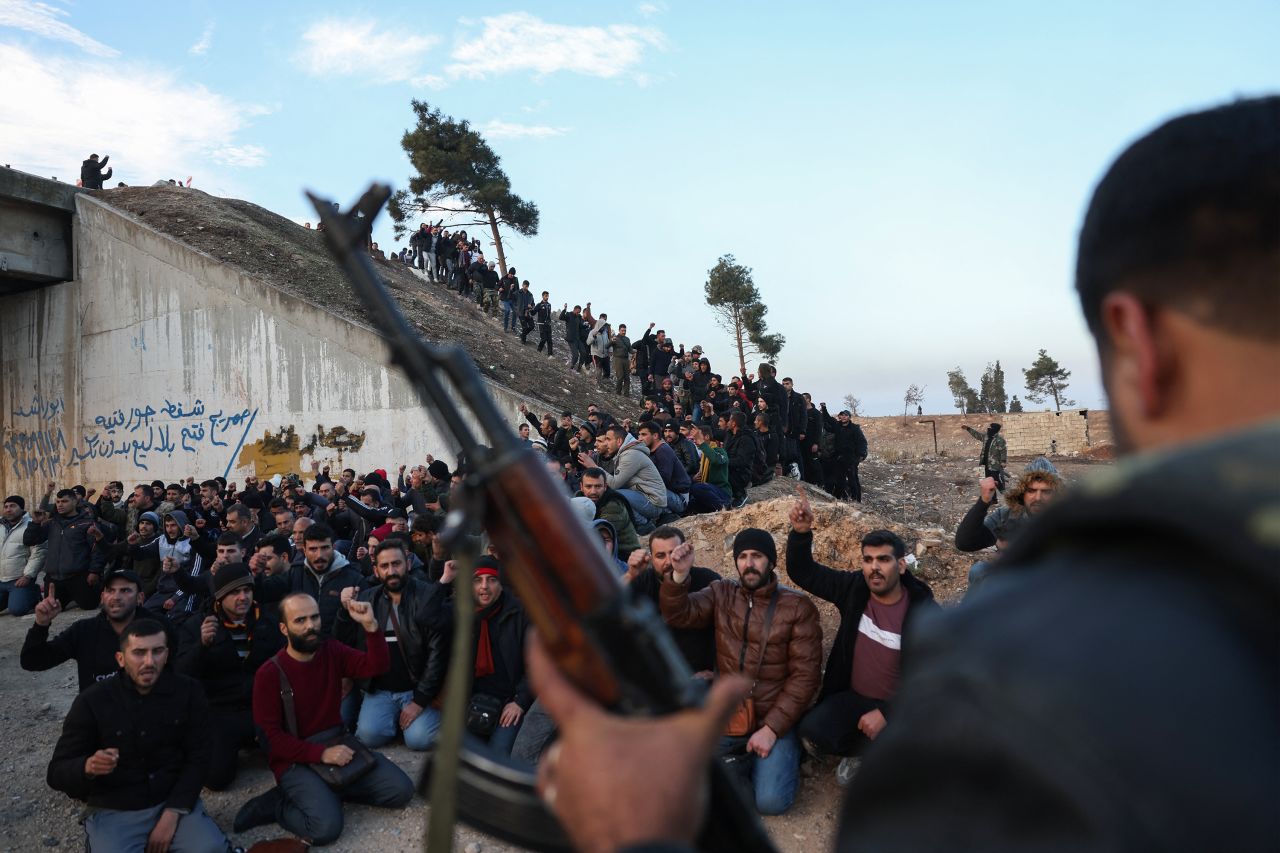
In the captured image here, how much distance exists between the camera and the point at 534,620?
4.09ft

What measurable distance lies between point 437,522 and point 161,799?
3.59 meters

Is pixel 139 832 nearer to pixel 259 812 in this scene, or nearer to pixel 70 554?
pixel 259 812

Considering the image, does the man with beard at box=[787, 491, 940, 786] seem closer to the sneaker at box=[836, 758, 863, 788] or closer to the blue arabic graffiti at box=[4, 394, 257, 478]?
the sneaker at box=[836, 758, 863, 788]

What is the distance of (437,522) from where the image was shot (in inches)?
312

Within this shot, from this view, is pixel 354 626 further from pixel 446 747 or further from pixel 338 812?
pixel 446 747

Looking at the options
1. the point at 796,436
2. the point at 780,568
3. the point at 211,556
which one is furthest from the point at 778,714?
the point at 796,436

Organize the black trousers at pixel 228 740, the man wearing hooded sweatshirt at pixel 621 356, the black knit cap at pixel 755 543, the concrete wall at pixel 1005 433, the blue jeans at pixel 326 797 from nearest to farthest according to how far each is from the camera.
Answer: the blue jeans at pixel 326 797
the black knit cap at pixel 755 543
the black trousers at pixel 228 740
the man wearing hooded sweatshirt at pixel 621 356
the concrete wall at pixel 1005 433

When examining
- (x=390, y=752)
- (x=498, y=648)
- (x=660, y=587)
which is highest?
(x=660, y=587)

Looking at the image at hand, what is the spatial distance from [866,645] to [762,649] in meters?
0.65

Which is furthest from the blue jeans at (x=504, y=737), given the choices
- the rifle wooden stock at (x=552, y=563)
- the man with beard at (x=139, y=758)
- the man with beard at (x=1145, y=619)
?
the man with beard at (x=1145, y=619)

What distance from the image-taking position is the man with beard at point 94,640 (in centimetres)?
555

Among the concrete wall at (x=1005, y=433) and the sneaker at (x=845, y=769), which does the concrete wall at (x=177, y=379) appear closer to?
the sneaker at (x=845, y=769)

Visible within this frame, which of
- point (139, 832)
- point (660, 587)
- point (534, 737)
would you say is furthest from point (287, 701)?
point (660, 587)

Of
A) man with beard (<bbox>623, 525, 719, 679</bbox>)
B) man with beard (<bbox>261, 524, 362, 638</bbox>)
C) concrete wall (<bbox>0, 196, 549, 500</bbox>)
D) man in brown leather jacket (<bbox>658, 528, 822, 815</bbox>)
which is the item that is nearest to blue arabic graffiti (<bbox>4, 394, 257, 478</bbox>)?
concrete wall (<bbox>0, 196, 549, 500</bbox>)
